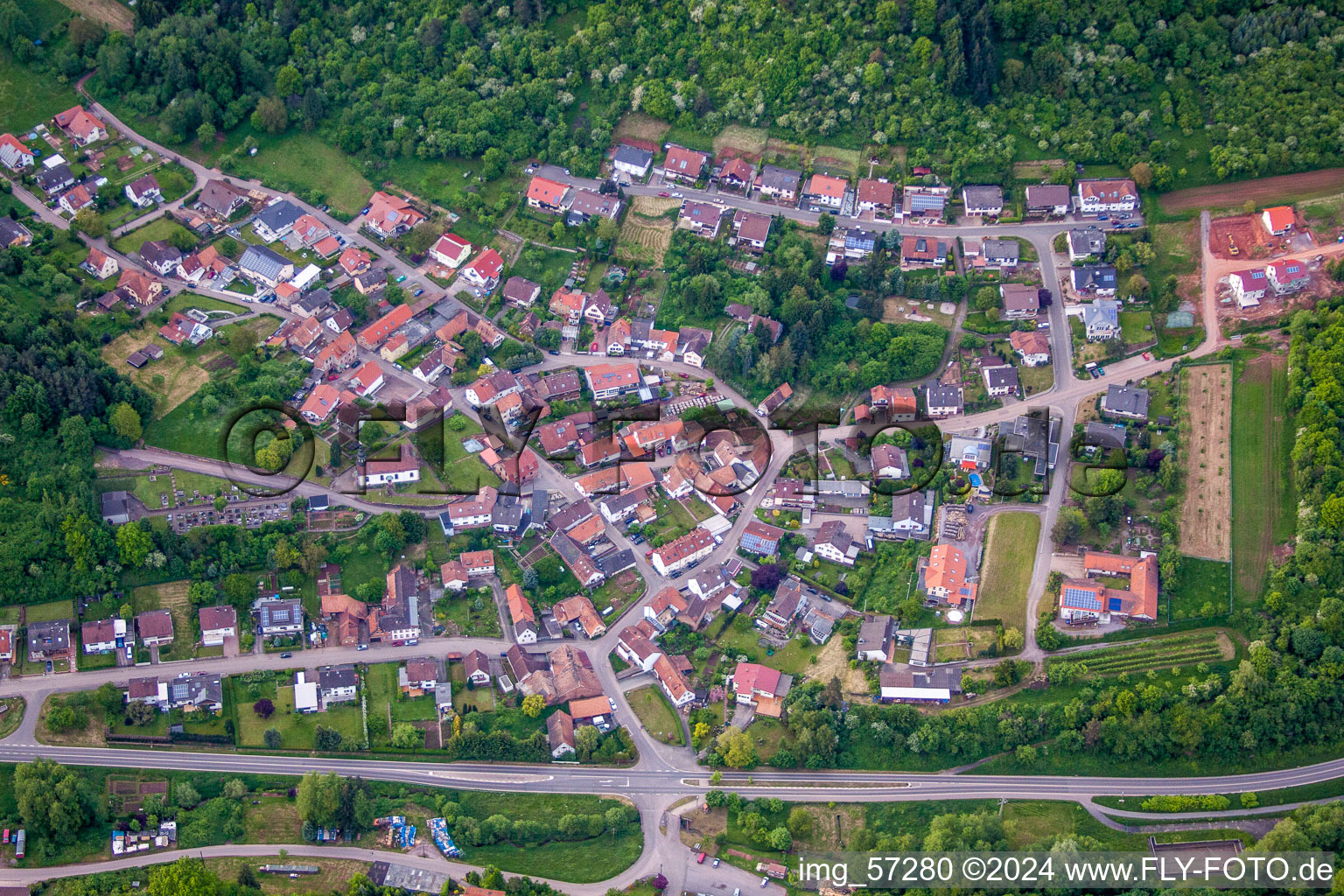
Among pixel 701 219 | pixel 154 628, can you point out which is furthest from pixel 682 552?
pixel 154 628

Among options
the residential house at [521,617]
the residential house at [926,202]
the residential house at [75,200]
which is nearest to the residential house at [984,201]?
the residential house at [926,202]

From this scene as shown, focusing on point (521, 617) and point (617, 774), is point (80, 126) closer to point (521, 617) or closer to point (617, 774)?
point (521, 617)

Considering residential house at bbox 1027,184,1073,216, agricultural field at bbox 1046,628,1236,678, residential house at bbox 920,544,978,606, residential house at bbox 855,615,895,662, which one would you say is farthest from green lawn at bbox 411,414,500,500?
residential house at bbox 1027,184,1073,216

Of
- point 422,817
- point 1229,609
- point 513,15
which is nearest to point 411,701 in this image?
point 422,817

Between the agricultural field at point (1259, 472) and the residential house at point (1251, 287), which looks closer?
the agricultural field at point (1259, 472)

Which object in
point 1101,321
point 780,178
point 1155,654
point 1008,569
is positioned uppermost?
point 780,178

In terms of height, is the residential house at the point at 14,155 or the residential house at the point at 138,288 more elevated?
the residential house at the point at 14,155

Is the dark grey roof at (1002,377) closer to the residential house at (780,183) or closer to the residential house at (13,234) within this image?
the residential house at (780,183)
